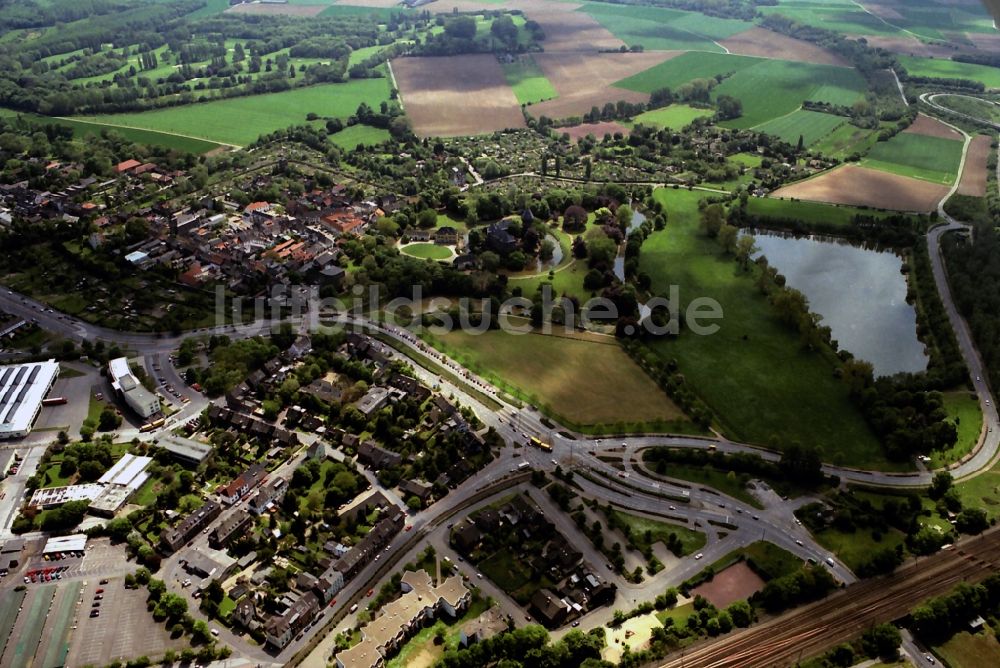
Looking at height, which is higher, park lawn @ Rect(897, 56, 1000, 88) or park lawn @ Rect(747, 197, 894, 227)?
park lawn @ Rect(897, 56, 1000, 88)

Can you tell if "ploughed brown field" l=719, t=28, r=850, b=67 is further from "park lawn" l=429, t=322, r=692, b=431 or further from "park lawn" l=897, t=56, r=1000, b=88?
"park lawn" l=429, t=322, r=692, b=431

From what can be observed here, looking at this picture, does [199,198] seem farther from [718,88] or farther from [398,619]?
[718,88]

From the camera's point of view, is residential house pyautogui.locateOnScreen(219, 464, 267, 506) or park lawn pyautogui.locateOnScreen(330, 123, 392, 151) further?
park lawn pyautogui.locateOnScreen(330, 123, 392, 151)

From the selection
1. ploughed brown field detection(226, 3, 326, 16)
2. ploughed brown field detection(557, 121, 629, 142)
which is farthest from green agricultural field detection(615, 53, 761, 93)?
ploughed brown field detection(226, 3, 326, 16)

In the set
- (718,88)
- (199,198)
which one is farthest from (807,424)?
(718,88)

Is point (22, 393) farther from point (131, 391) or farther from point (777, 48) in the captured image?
point (777, 48)

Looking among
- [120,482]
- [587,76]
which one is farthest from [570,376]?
[587,76]

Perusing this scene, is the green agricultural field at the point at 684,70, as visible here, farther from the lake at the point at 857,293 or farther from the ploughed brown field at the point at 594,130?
the lake at the point at 857,293

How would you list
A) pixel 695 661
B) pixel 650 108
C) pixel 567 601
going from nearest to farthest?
pixel 695 661
pixel 567 601
pixel 650 108

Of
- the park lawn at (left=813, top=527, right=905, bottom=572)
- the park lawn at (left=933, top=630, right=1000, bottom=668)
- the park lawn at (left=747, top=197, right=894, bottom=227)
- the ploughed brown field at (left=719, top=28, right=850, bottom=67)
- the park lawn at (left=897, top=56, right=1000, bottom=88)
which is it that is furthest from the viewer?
the ploughed brown field at (left=719, top=28, right=850, bottom=67)
